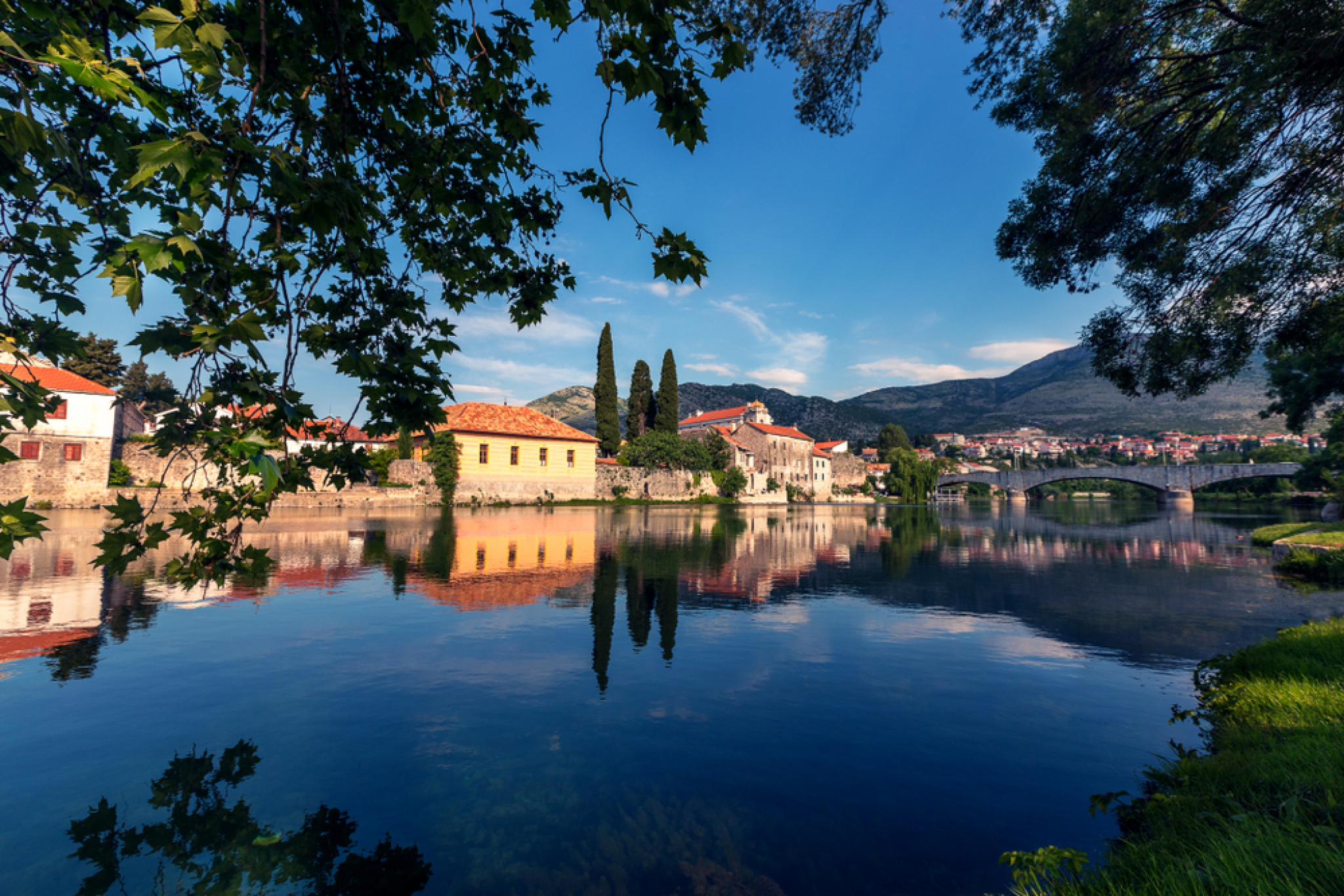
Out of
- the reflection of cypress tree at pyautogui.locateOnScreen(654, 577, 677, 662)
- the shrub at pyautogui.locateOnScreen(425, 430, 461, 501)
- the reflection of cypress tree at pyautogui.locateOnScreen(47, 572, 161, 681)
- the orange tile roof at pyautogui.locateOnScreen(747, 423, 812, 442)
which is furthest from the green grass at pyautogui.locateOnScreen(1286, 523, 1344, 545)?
the orange tile roof at pyautogui.locateOnScreen(747, 423, 812, 442)

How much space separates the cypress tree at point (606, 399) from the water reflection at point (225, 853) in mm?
50828

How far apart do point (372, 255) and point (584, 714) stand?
14.4 ft

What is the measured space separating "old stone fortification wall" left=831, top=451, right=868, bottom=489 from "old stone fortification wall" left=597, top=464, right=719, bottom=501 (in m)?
39.9

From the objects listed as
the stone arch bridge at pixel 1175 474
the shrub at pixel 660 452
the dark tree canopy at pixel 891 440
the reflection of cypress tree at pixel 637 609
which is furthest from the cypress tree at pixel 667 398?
the dark tree canopy at pixel 891 440

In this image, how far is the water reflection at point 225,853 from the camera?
316 cm

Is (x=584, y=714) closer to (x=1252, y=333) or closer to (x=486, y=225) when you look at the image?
(x=486, y=225)

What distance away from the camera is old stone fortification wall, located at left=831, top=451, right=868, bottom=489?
9375 centimetres

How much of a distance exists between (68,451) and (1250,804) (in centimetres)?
4477

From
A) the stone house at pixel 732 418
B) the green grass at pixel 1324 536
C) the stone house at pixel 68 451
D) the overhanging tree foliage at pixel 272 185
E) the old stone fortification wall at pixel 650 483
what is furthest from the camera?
the stone house at pixel 732 418

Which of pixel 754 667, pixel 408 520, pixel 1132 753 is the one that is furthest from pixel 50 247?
pixel 408 520

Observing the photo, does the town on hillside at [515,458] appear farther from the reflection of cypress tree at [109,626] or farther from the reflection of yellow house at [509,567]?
the reflection of yellow house at [509,567]

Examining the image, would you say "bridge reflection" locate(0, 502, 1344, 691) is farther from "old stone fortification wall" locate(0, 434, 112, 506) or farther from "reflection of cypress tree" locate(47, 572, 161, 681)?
"old stone fortification wall" locate(0, 434, 112, 506)

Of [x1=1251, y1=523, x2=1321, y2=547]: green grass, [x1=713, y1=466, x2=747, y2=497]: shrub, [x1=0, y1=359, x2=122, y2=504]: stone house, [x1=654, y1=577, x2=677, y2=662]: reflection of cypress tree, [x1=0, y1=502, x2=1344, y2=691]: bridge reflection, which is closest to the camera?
[x1=654, y1=577, x2=677, y2=662]: reflection of cypress tree

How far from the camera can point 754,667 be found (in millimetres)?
7051
